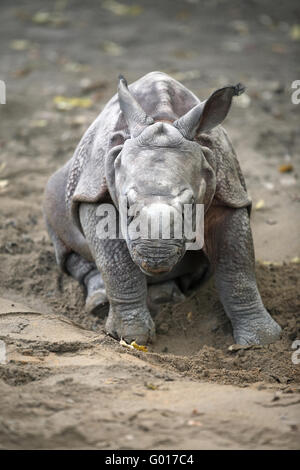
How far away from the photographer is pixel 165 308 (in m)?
5.14

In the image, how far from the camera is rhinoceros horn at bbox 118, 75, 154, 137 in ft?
13.8

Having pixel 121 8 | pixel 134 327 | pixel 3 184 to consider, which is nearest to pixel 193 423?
pixel 134 327

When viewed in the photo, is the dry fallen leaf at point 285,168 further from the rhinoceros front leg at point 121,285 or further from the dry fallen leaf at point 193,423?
the dry fallen leaf at point 193,423

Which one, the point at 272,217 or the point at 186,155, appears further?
the point at 272,217

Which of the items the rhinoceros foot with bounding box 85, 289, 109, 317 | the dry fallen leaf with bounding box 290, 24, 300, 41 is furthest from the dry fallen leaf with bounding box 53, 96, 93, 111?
the rhinoceros foot with bounding box 85, 289, 109, 317

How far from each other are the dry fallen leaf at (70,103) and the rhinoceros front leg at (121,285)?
172 inches

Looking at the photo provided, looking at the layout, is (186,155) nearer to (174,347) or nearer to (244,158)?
(174,347)

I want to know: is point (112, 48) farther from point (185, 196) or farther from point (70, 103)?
point (185, 196)

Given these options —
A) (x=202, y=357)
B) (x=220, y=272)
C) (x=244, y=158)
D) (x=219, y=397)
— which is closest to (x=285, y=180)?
(x=244, y=158)

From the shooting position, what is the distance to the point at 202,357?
4.42 meters

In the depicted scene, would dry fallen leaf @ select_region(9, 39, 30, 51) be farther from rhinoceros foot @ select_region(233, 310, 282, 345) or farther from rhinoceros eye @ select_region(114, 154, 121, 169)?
rhinoceros foot @ select_region(233, 310, 282, 345)
